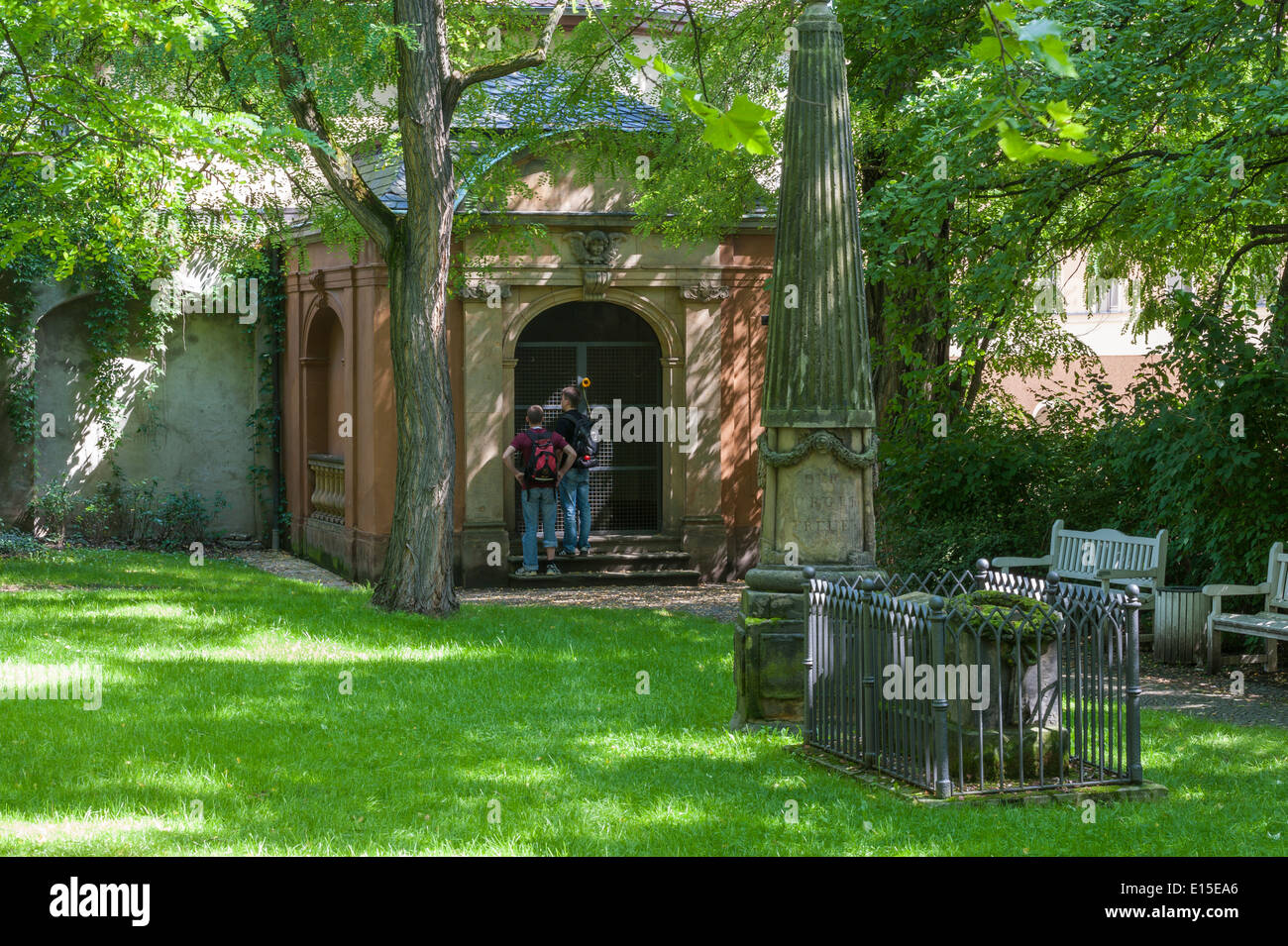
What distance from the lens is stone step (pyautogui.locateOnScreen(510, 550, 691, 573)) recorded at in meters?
16.7

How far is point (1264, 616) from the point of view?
10547 millimetres

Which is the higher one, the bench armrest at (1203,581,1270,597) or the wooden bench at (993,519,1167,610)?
the wooden bench at (993,519,1167,610)

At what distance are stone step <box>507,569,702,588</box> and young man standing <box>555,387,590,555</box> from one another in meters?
0.35

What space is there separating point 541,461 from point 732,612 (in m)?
3.00

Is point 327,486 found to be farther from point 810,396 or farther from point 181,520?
point 810,396

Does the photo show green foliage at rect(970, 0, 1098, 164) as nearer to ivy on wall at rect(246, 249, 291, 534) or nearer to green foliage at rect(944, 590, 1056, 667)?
green foliage at rect(944, 590, 1056, 667)

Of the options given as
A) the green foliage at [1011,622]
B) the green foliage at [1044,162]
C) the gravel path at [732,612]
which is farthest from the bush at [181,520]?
the green foliage at [1011,622]

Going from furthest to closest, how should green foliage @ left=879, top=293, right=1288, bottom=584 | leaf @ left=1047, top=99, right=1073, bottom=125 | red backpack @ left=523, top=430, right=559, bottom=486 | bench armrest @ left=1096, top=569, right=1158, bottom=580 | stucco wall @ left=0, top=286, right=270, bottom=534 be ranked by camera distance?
stucco wall @ left=0, top=286, right=270, bottom=534 < red backpack @ left=523, top=430, right=559, bottom=486 < bench armrest @ left=1096, top=569, right=1158, bottom=580 < green foliage @ left=879, top=293, right=1288, bottom=584 < leaf @ left=1047, top=99, right=1073, bottom=125

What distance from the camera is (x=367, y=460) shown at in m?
16.5

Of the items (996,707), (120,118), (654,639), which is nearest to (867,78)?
(654,639)

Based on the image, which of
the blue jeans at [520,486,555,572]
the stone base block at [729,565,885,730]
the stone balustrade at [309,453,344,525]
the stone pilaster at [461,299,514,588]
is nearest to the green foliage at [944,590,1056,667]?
the stone base block at [729,565,885,730]

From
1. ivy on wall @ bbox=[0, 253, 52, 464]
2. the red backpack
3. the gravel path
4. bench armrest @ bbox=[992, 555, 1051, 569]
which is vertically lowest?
the gravel path

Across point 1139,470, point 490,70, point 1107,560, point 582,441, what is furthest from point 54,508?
point 1139,470

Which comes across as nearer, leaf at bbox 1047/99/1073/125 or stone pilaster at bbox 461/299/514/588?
leaf at bbox 1047/99/1073/125
